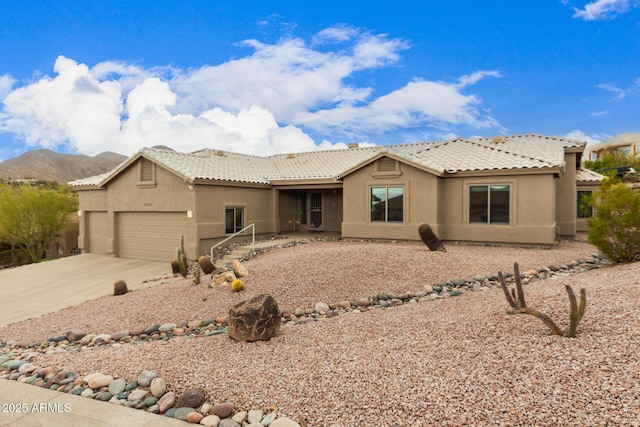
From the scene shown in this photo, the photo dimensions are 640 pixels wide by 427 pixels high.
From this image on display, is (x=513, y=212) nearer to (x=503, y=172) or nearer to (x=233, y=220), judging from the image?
(x=503, y=172)

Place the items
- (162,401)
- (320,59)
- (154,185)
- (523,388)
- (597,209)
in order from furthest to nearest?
1. (320,59)
2. (154,185)
3. (597,209)
4. (162,401)
5. (523,388)

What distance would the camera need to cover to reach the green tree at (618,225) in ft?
31.7

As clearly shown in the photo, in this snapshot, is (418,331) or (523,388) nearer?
(523,388)

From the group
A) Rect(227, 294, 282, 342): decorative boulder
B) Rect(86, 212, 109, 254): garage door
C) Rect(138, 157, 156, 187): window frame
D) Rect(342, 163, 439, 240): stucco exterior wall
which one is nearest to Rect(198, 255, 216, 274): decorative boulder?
Rect(227, 294, 282, 342): decorative boulder

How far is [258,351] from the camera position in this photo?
5.64 m

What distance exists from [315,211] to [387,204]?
5825 millimetres

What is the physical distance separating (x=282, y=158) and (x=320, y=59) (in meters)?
7.68

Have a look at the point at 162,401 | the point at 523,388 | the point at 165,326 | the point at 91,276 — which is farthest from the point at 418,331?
the point at 91,276

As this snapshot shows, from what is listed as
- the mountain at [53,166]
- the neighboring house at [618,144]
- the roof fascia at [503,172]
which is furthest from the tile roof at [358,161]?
the mountain at [53,166]

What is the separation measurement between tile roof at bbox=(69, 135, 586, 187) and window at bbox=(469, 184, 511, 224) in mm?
812

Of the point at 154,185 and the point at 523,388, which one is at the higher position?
the point at 154,185

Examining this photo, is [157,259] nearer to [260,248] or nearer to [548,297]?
[260,248]

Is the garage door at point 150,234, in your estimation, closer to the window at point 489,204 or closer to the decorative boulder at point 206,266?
the decorative boulder at point 206,266

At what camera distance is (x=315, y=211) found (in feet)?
68.7
